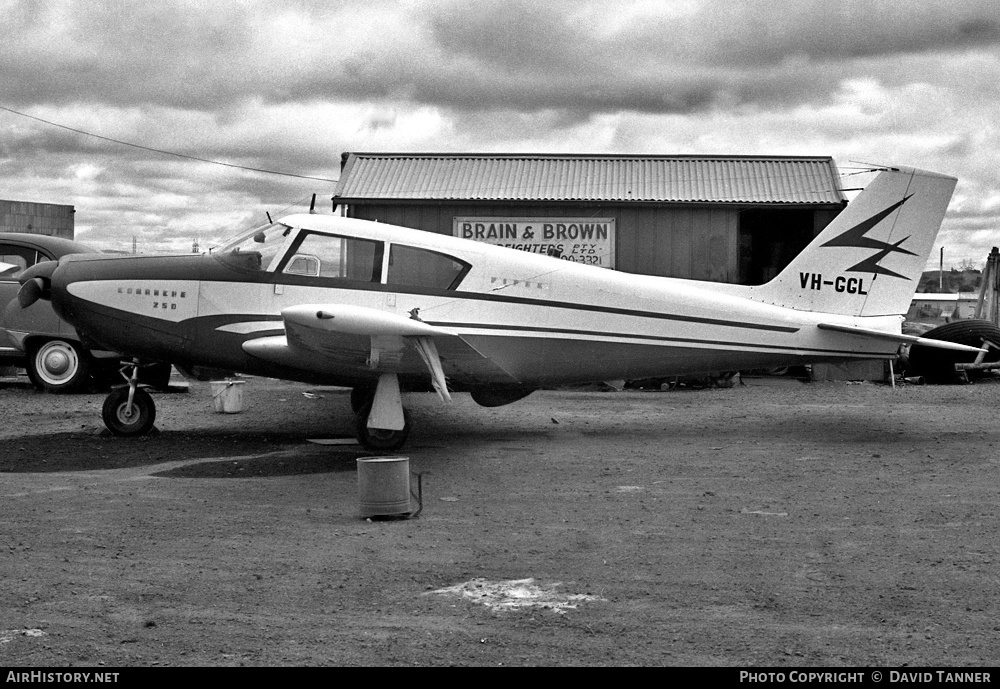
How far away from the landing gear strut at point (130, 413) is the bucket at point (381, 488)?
4.98 meters

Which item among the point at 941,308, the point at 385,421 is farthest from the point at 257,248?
the point at 941,308

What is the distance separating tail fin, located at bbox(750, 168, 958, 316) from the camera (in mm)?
12047

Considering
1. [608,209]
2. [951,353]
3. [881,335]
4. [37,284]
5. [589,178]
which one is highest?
[589,178]

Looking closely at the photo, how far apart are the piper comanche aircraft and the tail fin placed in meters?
0.25

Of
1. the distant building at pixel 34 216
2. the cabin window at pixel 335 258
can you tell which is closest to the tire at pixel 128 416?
the cabin window at pixel 335 258

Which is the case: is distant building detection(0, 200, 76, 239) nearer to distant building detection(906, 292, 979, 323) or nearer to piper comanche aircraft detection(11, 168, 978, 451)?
distant building detection(906, 292, 979, 323)

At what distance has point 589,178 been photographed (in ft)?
67.4

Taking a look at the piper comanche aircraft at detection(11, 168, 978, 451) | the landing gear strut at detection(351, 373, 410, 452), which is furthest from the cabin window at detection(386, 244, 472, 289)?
the landing gear strut at detection(351, 373, 410, 452)

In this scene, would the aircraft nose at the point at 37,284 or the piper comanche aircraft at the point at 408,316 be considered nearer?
the piper comanche aircraft at the point at 408,316

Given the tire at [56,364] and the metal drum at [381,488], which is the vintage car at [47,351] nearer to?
the tire at [56,364]

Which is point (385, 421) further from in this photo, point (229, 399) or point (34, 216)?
point (34, 216)

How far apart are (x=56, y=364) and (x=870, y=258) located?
39.7 feet

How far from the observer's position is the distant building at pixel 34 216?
5403 centimetres

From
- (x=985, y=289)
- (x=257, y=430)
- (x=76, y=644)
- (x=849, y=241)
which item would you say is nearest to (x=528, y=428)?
(x=257, y=430)
